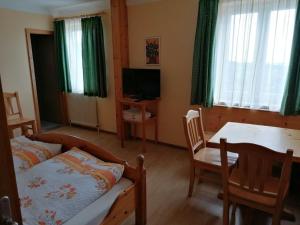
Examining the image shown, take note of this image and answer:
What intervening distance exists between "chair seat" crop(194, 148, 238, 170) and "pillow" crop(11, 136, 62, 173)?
149 centimetres

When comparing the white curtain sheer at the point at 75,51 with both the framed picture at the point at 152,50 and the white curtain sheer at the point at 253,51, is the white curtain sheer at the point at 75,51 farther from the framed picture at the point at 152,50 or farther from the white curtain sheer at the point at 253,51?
the white curtain sheer at the point at 253,51

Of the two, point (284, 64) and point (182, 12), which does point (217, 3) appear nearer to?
point (182, 12)

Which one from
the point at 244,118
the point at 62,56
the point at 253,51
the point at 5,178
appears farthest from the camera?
the point at 62,56

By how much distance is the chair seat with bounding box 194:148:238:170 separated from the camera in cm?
230

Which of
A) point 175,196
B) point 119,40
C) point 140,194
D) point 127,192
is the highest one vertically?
point 119,40

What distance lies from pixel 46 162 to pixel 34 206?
597 millimetres

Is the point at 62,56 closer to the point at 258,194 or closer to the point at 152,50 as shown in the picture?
the point at 152,50

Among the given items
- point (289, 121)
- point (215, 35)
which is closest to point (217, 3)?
point (215, 35)

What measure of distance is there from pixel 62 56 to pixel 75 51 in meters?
0.36

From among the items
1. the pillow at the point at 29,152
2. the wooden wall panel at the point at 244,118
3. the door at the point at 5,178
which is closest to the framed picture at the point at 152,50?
the wooden wall panel at the point at 244,118

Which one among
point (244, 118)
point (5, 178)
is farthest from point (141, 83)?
point (5, 178)

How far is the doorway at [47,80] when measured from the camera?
16.6 feet

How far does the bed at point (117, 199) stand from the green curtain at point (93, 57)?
6.83ft

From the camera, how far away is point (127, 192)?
1.80 meters
